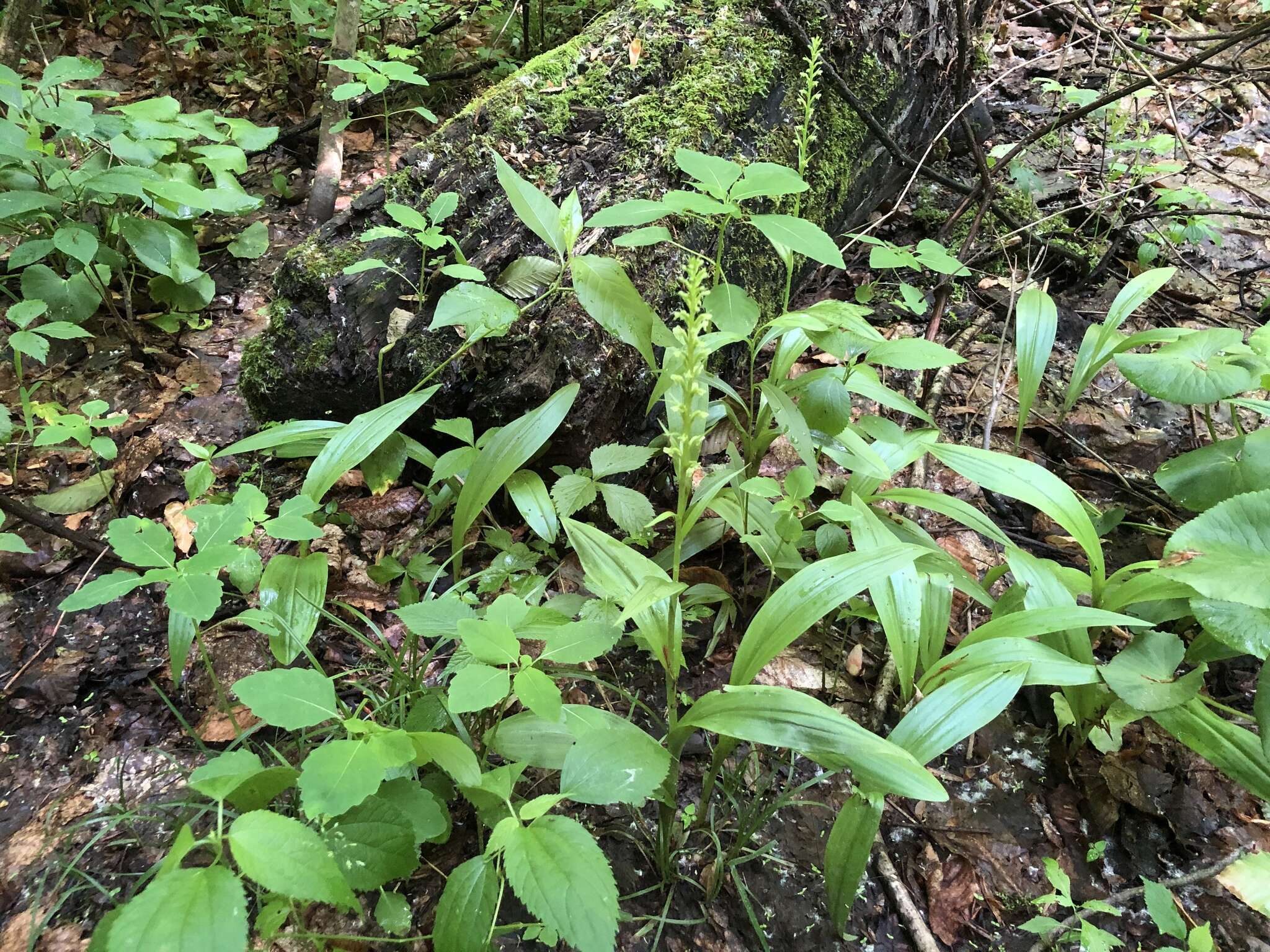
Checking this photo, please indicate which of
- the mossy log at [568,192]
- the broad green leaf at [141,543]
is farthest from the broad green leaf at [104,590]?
the mossy log at [568,192]

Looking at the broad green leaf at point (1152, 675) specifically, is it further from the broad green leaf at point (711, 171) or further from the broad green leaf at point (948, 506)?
the broad green leaf at point (711, 171)

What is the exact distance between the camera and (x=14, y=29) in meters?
2.90

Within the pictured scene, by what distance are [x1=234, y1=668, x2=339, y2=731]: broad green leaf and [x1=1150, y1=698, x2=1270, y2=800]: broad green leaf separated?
1615 mm

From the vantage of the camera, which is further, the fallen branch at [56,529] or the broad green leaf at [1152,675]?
the fallen branch at [56,529]

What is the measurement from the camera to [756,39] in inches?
99.2

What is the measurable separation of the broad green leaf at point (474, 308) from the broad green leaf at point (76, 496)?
1.30 metres

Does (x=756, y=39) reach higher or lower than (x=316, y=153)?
higher

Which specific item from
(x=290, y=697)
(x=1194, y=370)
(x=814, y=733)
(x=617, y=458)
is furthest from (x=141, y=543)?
(x=1194, y=370)

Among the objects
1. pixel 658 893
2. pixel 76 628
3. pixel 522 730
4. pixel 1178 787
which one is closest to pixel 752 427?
pixel 522 730

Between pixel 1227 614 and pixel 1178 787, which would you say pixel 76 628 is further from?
pixel 1178 787

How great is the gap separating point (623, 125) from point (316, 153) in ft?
7.55

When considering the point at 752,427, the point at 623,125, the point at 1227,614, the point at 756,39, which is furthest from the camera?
the point at 756,39

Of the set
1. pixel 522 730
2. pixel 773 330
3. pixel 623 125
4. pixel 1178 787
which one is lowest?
pixel 1178 787

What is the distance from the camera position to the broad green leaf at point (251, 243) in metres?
3.06
